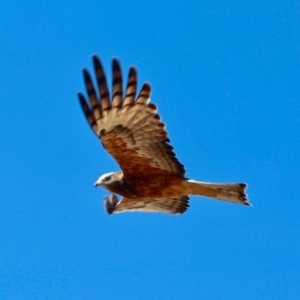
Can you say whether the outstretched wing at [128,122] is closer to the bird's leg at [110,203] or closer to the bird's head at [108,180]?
the bird's head at [108,180]

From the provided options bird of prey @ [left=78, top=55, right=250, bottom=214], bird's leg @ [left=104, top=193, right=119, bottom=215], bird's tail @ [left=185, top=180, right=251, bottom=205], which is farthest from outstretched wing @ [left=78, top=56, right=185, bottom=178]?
bird's leg @ [left=104, top=193, right=119, bottom=215]

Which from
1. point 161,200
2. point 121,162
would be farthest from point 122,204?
point 121,162

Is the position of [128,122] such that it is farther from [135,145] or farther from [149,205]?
[149,205]

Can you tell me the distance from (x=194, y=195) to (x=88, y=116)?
1686mm

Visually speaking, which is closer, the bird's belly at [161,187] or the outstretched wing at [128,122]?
the outstretched wing at [128,122]

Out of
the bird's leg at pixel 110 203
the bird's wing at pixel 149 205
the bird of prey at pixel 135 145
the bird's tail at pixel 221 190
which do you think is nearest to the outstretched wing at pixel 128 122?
the bird of prey at pixel 135 145

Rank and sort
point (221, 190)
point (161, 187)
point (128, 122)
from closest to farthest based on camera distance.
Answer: point (128, 122) → point (221, 190) → point (161, 187)

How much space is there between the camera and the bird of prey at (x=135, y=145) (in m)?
9.34

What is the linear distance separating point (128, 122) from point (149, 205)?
6.78 ft

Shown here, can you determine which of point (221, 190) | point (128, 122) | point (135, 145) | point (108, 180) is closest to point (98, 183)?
point (108, 180)

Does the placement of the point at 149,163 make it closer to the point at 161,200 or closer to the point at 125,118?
the point at 125,118

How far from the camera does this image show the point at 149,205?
11.2 m

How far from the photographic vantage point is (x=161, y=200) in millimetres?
11094

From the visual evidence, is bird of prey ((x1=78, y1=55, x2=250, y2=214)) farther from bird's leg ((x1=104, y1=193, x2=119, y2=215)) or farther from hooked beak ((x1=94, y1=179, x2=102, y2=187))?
bird's leg ((x1=104, y1=193, x2=119, y2=215))
